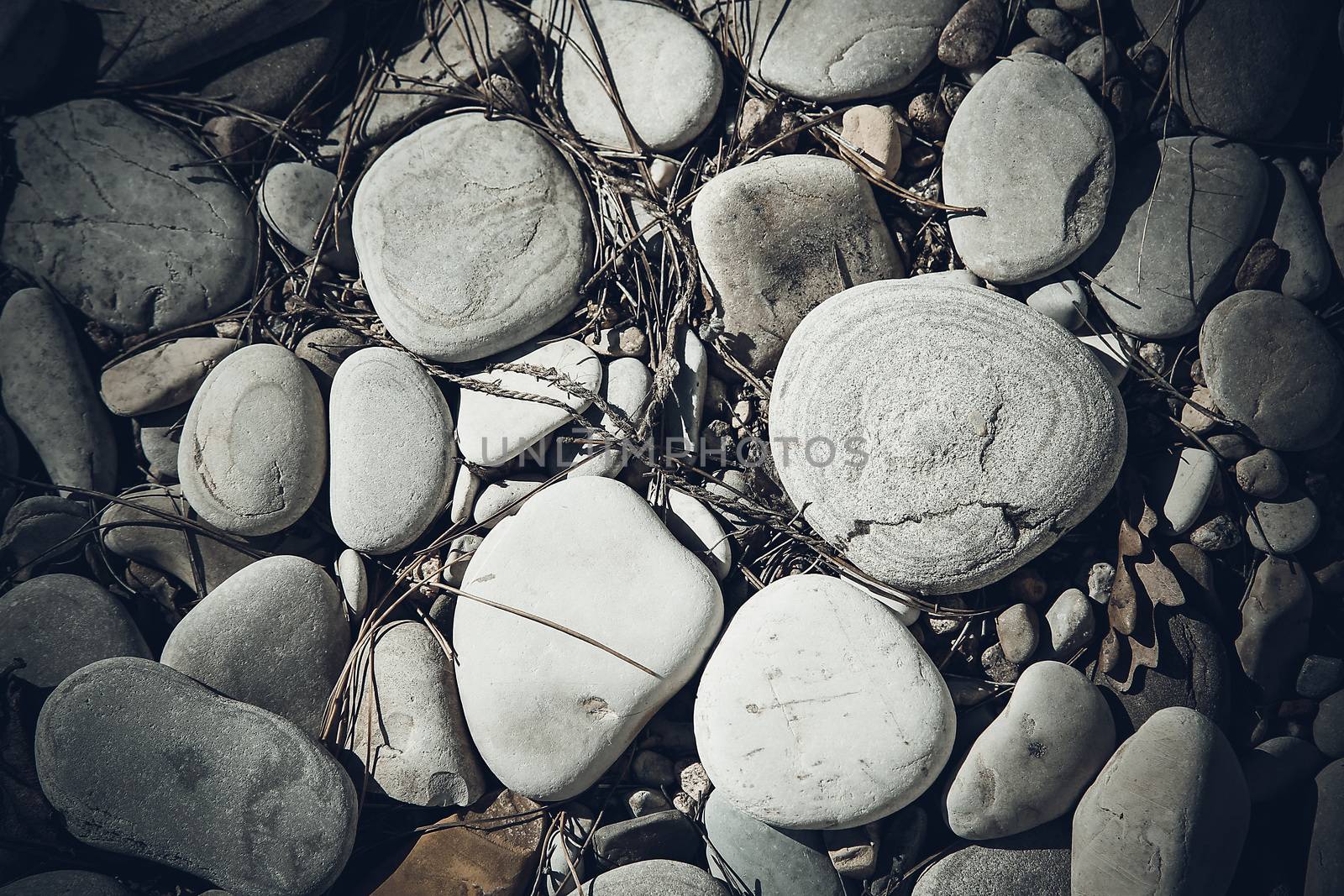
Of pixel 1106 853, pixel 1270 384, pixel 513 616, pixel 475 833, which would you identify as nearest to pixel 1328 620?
pixel 1270 384

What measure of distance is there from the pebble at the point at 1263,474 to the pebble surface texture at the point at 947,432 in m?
0.45

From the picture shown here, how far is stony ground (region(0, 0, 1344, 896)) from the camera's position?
83.5 inches

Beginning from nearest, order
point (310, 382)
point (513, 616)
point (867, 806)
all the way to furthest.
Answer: point (867, 806) → point (513, 616) → point (310, 382)

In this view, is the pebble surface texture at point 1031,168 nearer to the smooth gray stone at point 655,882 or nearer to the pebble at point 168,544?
the smooth gray stone at point 655,882

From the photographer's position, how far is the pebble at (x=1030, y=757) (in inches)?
82.8

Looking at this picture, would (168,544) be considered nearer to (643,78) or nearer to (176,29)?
(176,29)

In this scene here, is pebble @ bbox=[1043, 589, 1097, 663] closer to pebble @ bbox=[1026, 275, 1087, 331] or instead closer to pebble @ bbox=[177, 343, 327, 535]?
pebble @ bbox=[1026, 275, 1087, 331]

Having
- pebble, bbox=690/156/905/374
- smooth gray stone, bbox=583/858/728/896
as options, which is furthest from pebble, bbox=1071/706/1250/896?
pebble, bbox=690/156/905/374

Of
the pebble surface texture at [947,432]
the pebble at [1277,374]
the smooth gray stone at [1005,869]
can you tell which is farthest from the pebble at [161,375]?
the pebble at [1277,374]

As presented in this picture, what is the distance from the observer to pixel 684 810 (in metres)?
2.32

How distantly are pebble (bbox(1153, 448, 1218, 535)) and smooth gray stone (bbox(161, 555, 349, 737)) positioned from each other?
259 cm

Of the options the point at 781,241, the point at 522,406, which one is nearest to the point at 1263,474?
the point at 781,241

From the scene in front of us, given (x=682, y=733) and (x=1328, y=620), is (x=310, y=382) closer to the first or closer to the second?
(x=682, y=733)

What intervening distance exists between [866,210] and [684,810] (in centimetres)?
196
